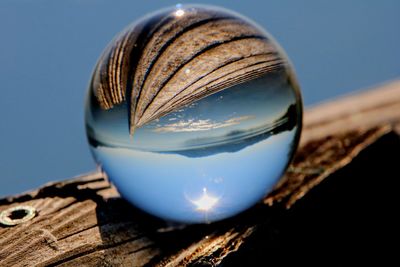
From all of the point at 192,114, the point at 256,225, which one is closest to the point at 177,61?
the point at 192,114

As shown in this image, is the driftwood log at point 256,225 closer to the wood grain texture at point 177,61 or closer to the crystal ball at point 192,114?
the crystal ball at point 192,114

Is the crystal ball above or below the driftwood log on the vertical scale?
above

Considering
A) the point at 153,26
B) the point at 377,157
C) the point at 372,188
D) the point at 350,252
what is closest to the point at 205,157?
the point at 153,26

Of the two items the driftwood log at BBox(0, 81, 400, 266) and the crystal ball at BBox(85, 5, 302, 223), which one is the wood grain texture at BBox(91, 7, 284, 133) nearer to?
the crystal ball at BBox(85, 5, 302, 223)

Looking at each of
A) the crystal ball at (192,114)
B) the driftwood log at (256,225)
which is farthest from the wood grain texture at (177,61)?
the driftwood log at (256,225)

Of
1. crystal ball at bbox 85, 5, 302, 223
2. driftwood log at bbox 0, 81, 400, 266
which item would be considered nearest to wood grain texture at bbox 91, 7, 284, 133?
crystal ball at bbox 85, 5, 302, 223

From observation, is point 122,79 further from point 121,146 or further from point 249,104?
point 249,104
